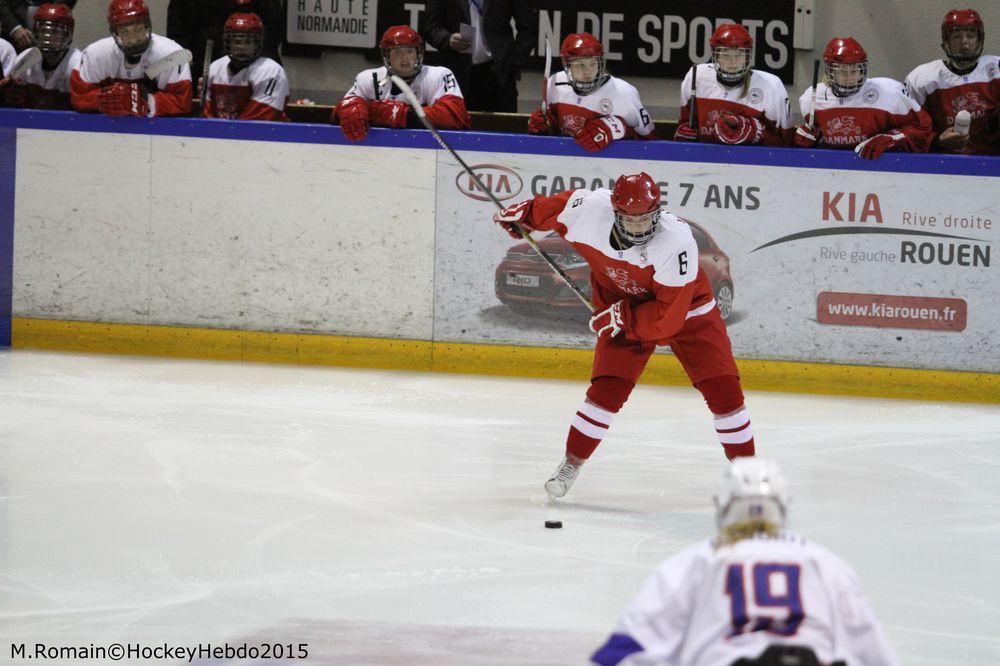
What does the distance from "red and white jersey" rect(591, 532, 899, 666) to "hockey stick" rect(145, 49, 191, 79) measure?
5961 millimetres

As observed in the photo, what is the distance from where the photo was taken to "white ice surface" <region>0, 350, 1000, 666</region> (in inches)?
140

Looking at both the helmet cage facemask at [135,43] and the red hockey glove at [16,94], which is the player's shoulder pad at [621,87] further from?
the red hockey glove at [16,94]

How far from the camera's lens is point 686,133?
731cm

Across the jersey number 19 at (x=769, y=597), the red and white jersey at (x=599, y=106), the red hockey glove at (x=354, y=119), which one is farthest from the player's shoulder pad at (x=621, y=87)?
the jersey number 19 at (x=769, y=597)

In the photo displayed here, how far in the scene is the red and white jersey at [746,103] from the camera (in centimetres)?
729

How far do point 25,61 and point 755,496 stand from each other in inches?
252

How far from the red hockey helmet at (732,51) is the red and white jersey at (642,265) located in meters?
2.55

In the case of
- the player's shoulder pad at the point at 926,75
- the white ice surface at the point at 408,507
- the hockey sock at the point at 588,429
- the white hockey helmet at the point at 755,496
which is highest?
the player's shoulder pad at the point at 926,75

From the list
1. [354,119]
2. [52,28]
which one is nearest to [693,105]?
[354,119]

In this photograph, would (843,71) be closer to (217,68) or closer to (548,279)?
(548,279)

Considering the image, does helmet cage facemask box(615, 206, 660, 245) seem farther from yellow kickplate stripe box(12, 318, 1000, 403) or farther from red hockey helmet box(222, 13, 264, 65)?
red hockey helmet box(222, 13, 264, 65)

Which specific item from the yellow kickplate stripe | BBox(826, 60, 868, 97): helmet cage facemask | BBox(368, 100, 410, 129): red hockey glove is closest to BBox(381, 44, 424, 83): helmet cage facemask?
BBox(368, 100, 410, 129): red hockey glove

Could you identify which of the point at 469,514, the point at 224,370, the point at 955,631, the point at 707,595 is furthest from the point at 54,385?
the point at 707,595

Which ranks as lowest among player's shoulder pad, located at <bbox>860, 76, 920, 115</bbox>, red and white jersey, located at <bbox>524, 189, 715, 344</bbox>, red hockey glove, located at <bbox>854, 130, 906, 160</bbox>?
red and white jersey, located at <bbox>524, 189, 715, 344</bbox>
